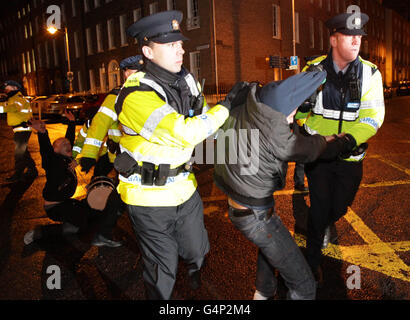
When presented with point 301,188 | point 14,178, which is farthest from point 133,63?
point 14,178

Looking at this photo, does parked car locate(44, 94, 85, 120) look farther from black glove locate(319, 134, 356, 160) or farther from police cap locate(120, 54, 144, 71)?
black glove locate(319, 134, 356, 160)

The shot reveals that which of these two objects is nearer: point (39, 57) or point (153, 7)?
point (153, 7)

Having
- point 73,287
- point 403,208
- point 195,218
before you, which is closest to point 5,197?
point 73,287

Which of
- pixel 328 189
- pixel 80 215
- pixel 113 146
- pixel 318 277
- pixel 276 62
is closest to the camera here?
pixel 318 277

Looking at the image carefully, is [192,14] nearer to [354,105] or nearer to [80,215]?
[80,215]

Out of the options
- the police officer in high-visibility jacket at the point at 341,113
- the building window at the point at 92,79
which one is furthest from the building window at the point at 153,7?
the police officer in high-visibility jacket at the point at 341,113

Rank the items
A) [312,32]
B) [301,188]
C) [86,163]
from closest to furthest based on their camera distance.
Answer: [86,163], [301,188], [312,32]

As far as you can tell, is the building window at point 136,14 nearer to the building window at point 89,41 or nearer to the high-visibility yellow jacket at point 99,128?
the building window at point 89,41

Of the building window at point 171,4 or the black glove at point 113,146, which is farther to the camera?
the building window at point 171,4

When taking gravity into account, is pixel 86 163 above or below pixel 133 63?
below

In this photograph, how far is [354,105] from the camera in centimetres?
287

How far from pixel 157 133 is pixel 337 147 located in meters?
1.13

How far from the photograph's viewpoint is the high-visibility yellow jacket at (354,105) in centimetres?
281

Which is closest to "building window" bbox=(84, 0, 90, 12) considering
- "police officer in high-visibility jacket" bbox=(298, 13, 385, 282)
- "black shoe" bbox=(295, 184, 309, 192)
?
"black shoe" bbox=(295, 184, 309, 192)
